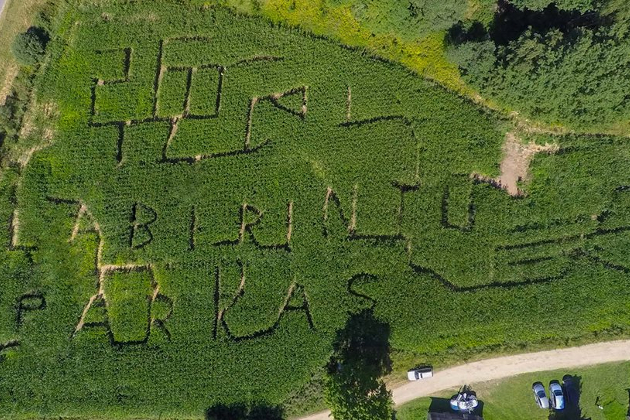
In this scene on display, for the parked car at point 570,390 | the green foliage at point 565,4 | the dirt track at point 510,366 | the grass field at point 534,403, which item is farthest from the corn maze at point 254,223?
the green foliage at point 565,4

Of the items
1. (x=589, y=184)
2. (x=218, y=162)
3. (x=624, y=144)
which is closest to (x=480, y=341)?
(x=589, y=184)

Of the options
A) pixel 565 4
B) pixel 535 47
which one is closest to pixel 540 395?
pixel 535 47

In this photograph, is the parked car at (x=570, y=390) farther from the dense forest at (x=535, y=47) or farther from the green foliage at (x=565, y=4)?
the green foliage at (x=565, y=4)

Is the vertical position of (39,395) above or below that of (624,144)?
below

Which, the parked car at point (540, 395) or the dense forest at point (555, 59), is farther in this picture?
the parked car at point (540, 395)

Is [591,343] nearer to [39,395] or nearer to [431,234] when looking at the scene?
[431,234]

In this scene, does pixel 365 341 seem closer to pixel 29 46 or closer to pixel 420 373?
pixel 420 373

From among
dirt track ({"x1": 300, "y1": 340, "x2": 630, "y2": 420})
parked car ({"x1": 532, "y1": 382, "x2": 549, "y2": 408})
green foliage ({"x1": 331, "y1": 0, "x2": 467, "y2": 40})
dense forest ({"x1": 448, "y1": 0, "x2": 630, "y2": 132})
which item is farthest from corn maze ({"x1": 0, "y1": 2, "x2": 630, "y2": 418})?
parked car ({"x1": 532, "y1": 382, "x2": 549, "y2": 408})

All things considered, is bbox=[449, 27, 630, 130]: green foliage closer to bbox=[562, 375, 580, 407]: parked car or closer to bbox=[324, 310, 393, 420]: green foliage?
bbox=[562, 375, 580, 407]: parked car
